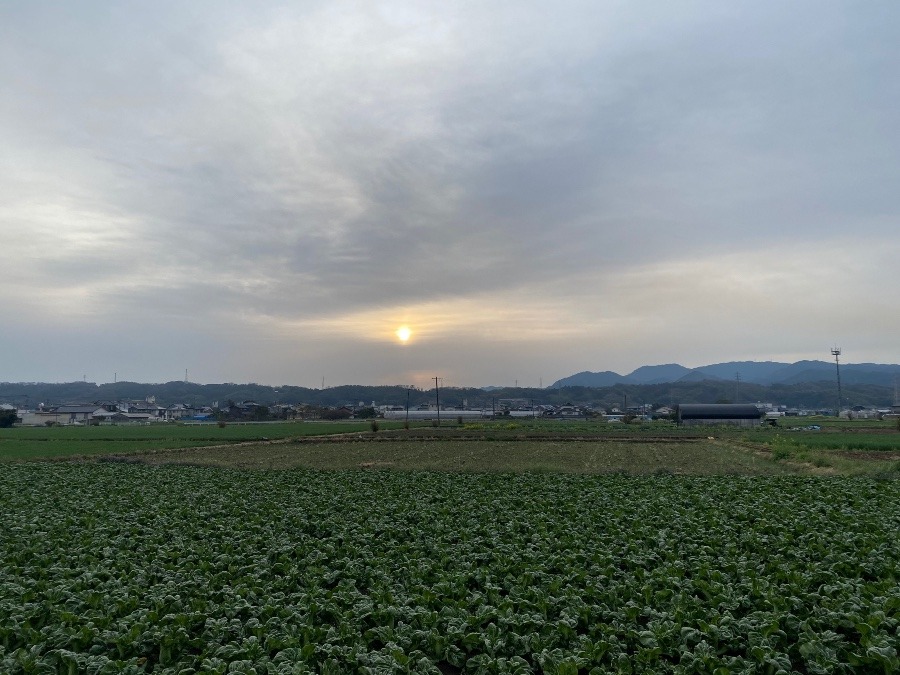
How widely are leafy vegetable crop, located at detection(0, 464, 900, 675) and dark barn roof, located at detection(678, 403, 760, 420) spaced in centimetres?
8934

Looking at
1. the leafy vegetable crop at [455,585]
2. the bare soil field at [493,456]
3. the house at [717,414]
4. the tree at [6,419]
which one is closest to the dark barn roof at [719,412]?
the house at [717,414]

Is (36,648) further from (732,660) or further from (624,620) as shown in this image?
(732,660)

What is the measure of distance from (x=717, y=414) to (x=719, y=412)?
70 cm

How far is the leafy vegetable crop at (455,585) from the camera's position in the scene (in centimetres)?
715

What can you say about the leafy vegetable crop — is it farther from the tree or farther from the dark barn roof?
the tree

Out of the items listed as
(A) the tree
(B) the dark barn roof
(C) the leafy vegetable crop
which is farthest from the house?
(A) the tree

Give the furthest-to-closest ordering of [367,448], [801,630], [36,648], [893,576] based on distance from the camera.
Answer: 1. [367,448]
2. [893,576]
3. [801,630]
4. [36,648]

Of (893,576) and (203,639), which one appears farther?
(893,576)

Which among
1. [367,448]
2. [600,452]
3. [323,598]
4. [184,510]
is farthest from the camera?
[367,448]

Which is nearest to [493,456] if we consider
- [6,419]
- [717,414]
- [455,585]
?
[455,585]

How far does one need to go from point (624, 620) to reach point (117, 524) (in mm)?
13026

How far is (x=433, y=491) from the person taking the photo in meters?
Answer: 20.9

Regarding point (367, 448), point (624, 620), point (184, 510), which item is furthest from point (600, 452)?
point (624, 620)

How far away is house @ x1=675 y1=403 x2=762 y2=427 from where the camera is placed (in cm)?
10031
